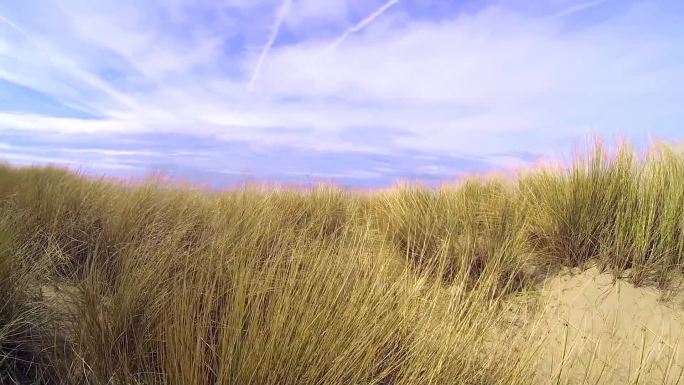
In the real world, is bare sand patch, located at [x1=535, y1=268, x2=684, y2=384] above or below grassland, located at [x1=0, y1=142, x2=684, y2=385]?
below

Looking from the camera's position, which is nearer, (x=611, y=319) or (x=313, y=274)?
(x=313, y=274)

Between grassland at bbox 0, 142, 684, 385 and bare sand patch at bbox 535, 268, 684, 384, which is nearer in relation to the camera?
grassland at bbox 0, 142, 684, 385

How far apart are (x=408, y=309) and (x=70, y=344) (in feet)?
6.18

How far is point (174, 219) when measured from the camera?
197 inches

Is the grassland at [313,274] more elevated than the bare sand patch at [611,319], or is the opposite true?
the grassland at [313,274]

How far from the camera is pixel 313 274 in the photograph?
7.57 ft

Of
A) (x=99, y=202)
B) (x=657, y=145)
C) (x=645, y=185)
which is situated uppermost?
(x=657, y=145)

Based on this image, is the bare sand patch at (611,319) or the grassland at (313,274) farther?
the bare sand patch at (611,319)

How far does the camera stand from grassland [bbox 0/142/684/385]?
207 cm

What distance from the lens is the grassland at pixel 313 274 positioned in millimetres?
2072

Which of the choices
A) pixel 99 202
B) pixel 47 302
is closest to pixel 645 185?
pixel 47 302

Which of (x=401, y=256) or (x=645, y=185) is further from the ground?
(x=645, y=185)

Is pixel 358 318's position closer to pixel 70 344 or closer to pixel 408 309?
pixel 408 309

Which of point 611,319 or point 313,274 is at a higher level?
point 313,274
